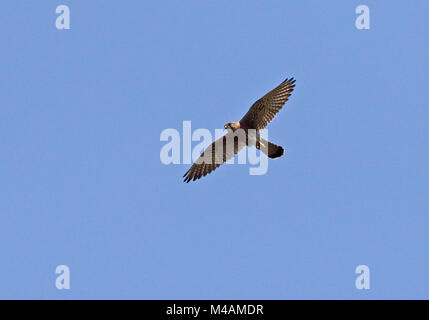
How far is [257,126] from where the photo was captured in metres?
15.6

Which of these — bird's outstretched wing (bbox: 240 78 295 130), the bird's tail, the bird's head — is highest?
bird's outstretched wing (bbox: 240 78 295 130)

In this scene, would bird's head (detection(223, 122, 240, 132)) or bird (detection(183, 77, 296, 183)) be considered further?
bird (detection(183, 77, 296, 183))

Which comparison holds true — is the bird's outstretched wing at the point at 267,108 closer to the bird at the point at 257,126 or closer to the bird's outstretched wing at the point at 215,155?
the bird at the point at 257,126

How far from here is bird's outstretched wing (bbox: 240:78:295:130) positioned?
1541cm

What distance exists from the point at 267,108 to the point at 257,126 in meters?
0.41

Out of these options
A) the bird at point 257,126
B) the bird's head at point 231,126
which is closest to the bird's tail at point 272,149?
the bird at point 257,126

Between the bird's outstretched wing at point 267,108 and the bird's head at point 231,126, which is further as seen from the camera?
the bird's outstretched wing at point 267,108

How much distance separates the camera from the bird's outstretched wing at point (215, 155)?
15.6 metres

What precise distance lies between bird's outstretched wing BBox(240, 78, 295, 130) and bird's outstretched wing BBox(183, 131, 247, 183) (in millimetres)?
396

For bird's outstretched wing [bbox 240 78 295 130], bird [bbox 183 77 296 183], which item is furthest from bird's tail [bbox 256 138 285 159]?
bird's outstretched wing [bbox 240 78 295 130]

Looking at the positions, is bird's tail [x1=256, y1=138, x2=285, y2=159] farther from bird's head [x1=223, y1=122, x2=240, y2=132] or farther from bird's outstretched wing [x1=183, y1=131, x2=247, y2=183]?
bird's head [x1=223, y1=122, x2=240, y2=132]
